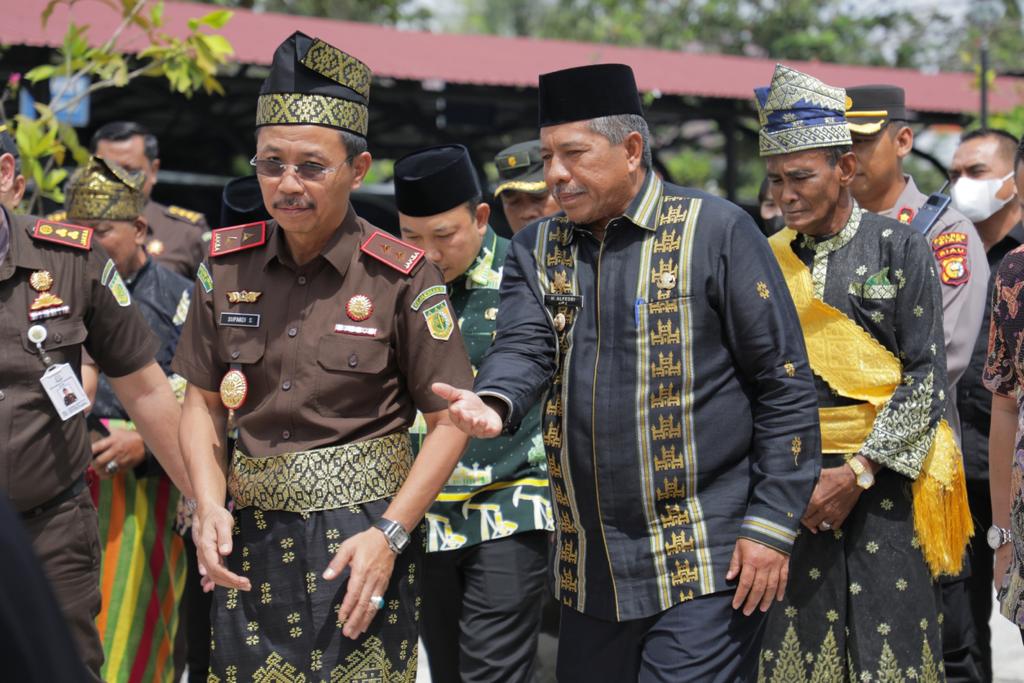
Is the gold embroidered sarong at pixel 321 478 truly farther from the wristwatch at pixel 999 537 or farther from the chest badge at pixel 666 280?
the wristwatch at pixel 999 537

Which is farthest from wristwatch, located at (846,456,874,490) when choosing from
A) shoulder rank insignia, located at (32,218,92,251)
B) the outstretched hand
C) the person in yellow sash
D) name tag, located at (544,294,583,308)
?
shoulder rank insignia, located at (32,218,92,251)

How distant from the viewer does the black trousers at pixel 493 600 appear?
4383mm

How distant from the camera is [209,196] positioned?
43.5 feet

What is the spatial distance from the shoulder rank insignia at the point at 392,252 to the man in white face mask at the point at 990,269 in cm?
248

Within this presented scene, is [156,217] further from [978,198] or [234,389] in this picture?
[978,198]

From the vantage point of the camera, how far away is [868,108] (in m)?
5.03

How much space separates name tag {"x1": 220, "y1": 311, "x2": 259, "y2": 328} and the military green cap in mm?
2405

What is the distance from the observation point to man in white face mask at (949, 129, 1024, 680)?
5418 millimetres

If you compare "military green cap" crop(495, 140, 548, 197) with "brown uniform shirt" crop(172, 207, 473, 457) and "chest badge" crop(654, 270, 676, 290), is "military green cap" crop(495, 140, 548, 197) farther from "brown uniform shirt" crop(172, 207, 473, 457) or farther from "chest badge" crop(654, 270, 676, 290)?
"chest badge" crop(654, 270, 676, 290)

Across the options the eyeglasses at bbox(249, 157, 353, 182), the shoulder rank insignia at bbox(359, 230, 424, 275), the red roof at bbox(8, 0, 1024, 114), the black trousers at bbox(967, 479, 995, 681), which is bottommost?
the black trousers at bbox(967, 479, 995, 681)

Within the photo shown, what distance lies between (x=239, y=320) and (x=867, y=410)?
6.53 ft

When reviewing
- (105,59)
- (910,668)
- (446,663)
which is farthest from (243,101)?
(910,668)

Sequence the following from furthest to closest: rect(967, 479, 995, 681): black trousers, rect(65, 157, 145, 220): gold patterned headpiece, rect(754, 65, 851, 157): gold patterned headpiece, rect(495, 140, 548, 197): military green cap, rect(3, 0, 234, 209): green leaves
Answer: rect(3, 0, 234, 209): green leaves < rect(495, 140, 548, 197): military green cap < rect(65, 157, 145, 220): gold patterned headpiece < rect(967, 479, 995, 681): black trousers < rect(754, 65, 851, 157): gold patterned headpiece

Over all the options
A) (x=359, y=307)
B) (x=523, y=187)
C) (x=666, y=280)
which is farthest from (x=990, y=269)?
(x=359, y=307)
